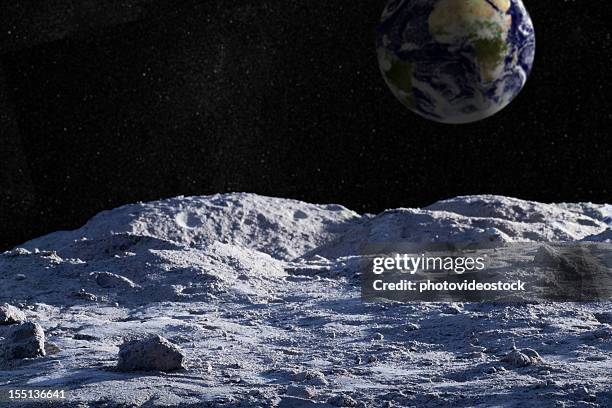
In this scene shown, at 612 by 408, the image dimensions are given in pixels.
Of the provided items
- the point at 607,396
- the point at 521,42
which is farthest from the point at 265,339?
the point at 521,42

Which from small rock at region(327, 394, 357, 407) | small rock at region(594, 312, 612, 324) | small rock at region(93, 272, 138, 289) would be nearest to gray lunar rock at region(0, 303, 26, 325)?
small rock at region(93, 272, 138, 289)

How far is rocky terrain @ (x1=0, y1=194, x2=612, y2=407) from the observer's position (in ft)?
13.2

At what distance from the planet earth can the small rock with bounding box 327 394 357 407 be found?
8.89 feet

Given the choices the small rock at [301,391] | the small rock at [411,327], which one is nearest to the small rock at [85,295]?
the small rock at [411,327]

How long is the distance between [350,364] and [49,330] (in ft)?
6.30

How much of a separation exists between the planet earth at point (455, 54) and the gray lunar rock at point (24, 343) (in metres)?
2.87

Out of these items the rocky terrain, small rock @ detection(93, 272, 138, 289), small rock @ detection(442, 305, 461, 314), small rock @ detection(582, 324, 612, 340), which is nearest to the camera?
the rocky terrain

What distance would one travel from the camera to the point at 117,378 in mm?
4203

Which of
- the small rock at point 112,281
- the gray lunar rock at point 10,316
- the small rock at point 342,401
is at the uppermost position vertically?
the small rock at point 112,281

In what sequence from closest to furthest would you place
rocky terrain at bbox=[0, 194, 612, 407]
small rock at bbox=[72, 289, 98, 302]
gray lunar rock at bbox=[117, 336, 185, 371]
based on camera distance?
1. rocky terrain at bbox=[0, 194, 612, 407]
2. gray lunar rock at bbox=[117, 336, 185, 371]
3. small rock at bbox=[72, 289, 98, 302]

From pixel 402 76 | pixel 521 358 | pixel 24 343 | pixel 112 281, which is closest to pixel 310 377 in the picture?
pixel 521 358

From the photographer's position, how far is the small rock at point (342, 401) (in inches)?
152

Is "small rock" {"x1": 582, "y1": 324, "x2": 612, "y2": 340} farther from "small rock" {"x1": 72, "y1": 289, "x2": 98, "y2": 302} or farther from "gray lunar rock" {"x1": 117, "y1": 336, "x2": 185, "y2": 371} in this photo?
"small rock" {"x1": 72, "y1": 289, "x2": 98, "y2": 302}

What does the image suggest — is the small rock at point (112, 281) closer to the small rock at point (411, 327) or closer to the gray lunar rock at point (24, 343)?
the gray lunar rock at point (24, 343)
